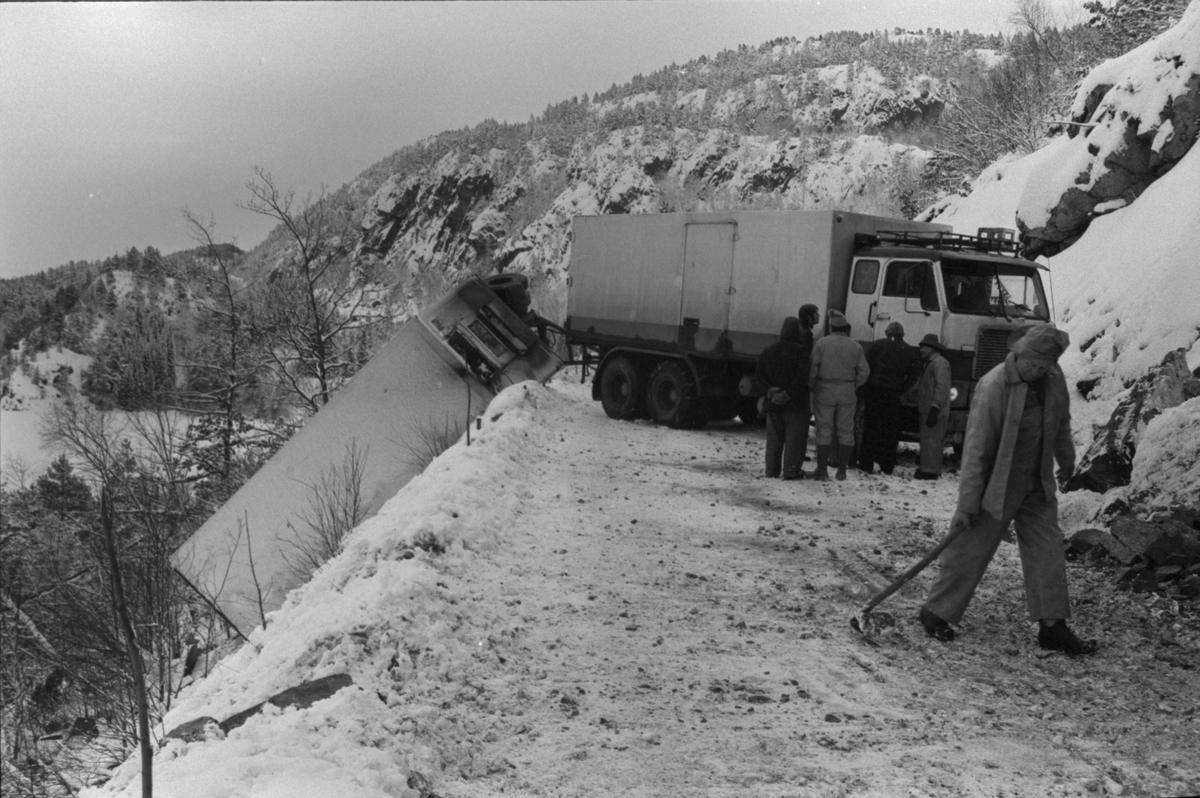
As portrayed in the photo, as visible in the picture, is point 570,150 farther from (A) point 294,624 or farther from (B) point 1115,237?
(A) point 294,624

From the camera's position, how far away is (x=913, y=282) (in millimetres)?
13242

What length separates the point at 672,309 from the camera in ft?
54.6

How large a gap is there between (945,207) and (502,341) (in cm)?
1445

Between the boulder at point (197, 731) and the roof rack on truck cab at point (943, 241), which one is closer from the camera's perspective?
the boulder at point (197, 731)

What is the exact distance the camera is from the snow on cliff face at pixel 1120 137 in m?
17.0

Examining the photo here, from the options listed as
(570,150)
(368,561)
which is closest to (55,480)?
(368,561)

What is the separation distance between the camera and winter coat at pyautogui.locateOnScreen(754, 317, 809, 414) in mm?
11461

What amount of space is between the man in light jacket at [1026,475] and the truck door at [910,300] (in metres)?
7.04

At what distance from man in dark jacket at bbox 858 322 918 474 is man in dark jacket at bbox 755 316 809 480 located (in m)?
1.08

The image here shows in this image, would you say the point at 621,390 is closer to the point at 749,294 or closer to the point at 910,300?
the point at 749,294

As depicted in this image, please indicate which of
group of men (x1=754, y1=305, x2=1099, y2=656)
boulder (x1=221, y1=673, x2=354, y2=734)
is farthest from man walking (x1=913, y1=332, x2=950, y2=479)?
boulder (x1=221, y1=673, x2=354, y2=734)

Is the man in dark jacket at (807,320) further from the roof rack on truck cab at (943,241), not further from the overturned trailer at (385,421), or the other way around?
the overturned trailer at (385,421)

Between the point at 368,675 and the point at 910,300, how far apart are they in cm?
1021

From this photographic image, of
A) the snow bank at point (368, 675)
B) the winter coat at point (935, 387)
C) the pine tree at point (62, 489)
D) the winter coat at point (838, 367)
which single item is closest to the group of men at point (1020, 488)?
the snow bank at point (368, 675)
